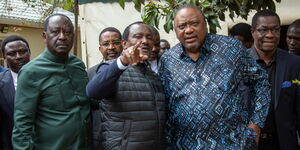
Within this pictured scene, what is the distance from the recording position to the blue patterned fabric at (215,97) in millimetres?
2354

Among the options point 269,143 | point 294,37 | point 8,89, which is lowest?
point 269,143

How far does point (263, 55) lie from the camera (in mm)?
3176

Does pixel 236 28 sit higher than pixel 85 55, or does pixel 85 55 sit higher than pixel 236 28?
pixel 236 28

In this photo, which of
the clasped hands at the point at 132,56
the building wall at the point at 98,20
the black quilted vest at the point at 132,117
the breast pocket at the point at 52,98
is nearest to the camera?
the clasped hands at the point at 132,56

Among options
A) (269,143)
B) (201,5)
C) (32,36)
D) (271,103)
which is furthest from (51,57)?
(32,36)

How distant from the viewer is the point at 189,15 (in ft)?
8.13

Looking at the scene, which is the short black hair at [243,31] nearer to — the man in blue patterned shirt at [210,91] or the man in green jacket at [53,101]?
the man in blue patterned shirt at [210,91]

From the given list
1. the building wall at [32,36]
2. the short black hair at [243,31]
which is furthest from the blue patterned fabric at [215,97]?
the building wall at [32,36]

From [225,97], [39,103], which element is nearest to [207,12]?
[225,97]

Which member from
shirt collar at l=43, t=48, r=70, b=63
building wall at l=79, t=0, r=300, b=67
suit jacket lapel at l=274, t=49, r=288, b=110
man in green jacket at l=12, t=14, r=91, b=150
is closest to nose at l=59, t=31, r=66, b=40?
man in green jacket at l=12, t=14, r=91, b=150

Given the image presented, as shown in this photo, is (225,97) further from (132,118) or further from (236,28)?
(236,28)

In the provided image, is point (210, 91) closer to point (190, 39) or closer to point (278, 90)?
point (190, 39)

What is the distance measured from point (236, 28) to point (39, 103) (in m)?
3.09

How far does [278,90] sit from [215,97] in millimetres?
938
